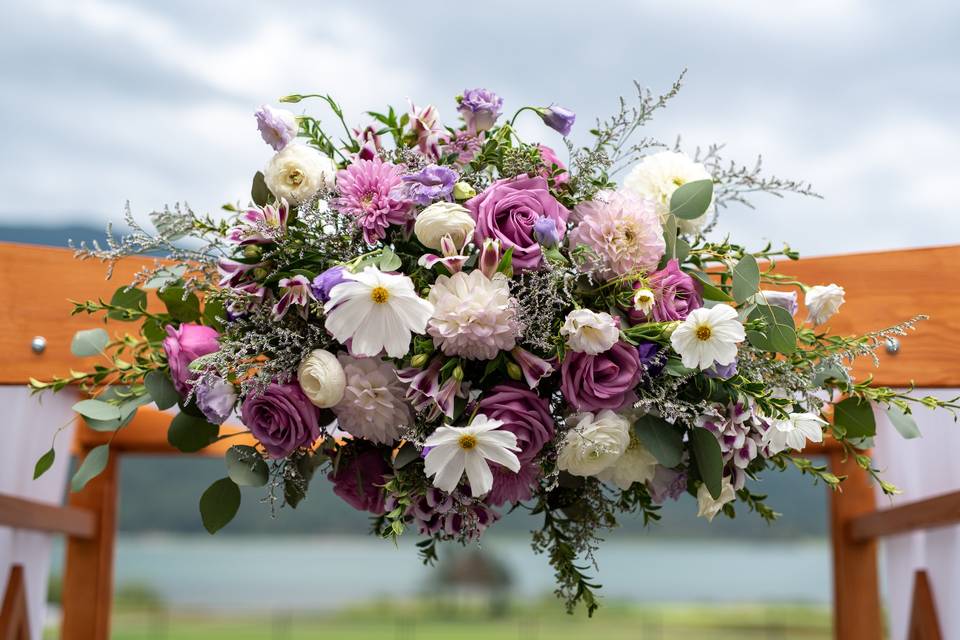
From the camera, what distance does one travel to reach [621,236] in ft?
3.28

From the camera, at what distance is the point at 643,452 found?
1.02 metres

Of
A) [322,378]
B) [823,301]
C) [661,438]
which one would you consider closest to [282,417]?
[322,378]

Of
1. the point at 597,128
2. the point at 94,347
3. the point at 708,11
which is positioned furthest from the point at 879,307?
the point at 708,11

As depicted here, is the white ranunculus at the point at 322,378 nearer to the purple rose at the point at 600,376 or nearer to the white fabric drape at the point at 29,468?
the purple rose at the point at 600,376

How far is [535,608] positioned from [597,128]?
29598 mm

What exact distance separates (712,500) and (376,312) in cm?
46

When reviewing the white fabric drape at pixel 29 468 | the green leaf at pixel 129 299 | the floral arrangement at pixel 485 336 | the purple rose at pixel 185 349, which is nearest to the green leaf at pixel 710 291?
the floral arrangement at pixel 485 336

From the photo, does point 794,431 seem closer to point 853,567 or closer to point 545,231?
point 545,231

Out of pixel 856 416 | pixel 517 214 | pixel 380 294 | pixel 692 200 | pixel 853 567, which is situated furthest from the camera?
pixel 853 567

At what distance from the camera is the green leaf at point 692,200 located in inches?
42.4

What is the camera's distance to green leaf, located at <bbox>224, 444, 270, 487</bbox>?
3.44 feet

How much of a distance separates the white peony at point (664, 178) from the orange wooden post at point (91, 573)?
220 centimetres

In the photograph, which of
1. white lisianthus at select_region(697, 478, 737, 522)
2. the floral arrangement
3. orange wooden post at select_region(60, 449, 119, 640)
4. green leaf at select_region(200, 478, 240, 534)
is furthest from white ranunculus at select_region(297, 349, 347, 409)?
orange wooden post at select_region(60, 449, 119, 640)

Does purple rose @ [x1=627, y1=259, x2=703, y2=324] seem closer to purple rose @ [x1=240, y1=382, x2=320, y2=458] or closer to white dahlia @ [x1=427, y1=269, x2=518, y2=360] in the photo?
white dahlia @ [x1=427, y1=269, x2=518, y2=360]
